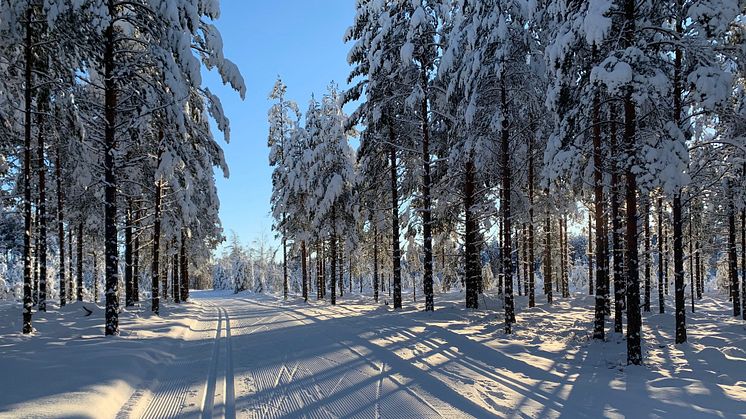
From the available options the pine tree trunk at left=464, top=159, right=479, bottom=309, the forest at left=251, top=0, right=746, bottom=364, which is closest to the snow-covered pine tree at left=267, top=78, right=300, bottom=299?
the forest at left=251, top=0, right=746, bottom=364

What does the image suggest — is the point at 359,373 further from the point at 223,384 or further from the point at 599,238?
the point at 599,238

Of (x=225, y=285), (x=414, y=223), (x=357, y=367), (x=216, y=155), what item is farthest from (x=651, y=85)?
(x=225, y=285)

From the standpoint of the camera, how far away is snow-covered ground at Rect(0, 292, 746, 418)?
6.26 metres

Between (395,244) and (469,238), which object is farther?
(395,244)

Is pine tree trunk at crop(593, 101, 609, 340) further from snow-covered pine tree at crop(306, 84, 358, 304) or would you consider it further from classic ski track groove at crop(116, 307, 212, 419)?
snow-covered pine tree at crop(306, 84, 358, 304)

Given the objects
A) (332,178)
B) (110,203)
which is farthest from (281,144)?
(110,203)

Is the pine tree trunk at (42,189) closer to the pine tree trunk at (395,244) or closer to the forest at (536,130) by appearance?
the forest at (536,130)

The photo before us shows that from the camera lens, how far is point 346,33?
67.4 ft

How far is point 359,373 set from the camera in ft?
26.5

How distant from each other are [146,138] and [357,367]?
500 inches

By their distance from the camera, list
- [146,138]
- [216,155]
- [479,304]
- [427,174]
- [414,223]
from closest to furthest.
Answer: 1. [216,155]
2. [146,138]
3. [427,174]
4. [479,304]
5. [414,223]

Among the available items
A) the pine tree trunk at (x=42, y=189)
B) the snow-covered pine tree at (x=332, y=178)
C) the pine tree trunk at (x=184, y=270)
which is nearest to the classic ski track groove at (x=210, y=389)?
the pine tree trunk at (x=42, y=189)

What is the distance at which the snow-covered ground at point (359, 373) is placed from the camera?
6.26 metres

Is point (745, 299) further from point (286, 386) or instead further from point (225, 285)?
point (225, 285)
